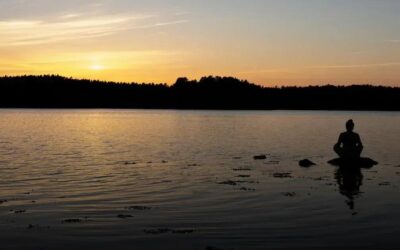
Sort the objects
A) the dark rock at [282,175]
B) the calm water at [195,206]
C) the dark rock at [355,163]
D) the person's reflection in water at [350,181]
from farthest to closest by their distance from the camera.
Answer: the dark rock at [355,163]
the dark rock at [282,175]
the person's reflection in water at [350,181]
the calm water at [195,206]

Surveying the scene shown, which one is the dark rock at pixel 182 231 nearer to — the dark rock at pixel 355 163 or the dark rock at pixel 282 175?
the dark rock at pixel 282 175

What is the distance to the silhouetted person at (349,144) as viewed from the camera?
94.6 feet

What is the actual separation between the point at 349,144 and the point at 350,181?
5489 mm

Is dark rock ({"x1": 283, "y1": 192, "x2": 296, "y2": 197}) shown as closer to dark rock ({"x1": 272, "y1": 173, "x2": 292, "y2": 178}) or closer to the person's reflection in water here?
the person's reflection in water

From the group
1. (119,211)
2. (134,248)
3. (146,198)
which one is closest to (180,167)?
(146,198)

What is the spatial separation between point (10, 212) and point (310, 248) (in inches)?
368

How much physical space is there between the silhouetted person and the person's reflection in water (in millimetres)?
822

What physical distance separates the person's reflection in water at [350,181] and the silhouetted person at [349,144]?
32.4 inches

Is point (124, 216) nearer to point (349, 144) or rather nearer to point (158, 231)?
point (158, 231)

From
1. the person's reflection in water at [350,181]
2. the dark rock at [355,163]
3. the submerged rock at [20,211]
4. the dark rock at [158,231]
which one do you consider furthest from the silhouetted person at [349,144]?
the submerged rock at [20,211]

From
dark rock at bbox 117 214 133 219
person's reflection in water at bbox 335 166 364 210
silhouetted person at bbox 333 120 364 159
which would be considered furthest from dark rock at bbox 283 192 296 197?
silhouetted person at bbox 333 120 364 159

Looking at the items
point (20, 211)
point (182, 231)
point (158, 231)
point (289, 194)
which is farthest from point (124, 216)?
point (289, 194)

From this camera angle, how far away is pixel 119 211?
16.9 m

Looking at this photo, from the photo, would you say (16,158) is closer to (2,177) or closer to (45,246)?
(2,177)
